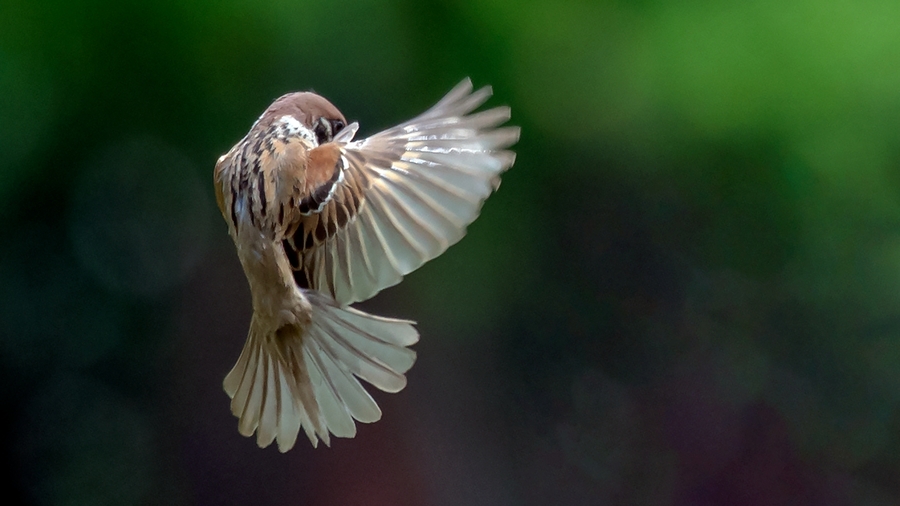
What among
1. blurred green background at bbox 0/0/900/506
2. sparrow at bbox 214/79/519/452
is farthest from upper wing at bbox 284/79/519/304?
blurred green background at bbox 0/0/900/506

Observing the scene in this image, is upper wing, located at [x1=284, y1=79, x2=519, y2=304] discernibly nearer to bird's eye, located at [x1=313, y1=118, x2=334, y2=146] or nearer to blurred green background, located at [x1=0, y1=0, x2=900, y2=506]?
bird's eye, located at [x1=313, y1=118, x2=334, y2=146]

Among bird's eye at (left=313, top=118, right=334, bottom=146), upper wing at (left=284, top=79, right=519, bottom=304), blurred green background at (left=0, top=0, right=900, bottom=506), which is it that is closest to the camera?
upper wing at (left=284, top=79, right=519, bottom=304)

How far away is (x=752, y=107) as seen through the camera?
3.15ft

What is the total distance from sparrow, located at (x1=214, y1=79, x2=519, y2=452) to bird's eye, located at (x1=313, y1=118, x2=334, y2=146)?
4 centimetres

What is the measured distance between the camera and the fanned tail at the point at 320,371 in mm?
640

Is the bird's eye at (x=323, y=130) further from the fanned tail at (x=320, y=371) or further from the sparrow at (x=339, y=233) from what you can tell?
the fanned tail at (x=320, y=371)

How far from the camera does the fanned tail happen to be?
64 centimetres

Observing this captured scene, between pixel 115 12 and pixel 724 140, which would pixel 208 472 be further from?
pixel 724 140

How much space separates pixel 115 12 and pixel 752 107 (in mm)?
822

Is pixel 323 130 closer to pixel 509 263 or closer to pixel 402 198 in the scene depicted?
pixel 402 198

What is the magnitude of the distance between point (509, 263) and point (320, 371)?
1.21 ft

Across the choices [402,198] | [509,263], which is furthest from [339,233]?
[509,263]

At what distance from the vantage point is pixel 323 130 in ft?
2.50

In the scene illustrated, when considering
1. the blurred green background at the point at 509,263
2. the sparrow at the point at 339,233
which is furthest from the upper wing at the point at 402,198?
the blurred green background at the point at 509,263
